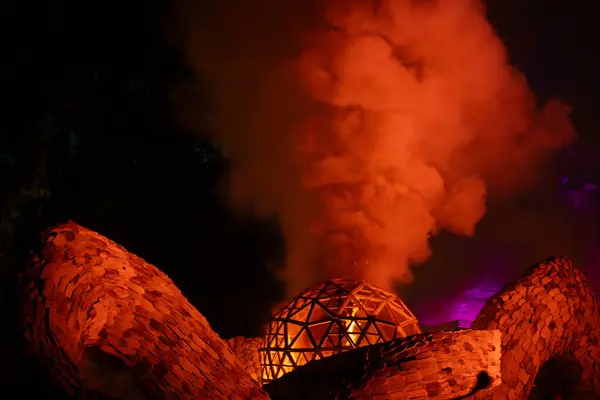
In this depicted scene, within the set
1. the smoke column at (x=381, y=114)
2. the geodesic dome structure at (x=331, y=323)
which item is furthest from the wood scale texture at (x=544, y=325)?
the smoke column at (x=381, y=114)

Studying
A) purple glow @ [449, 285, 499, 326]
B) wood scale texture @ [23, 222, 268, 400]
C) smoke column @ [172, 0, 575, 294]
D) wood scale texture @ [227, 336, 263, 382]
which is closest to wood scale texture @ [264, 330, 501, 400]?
wood scale texture @ [23, 222, 268, 400]

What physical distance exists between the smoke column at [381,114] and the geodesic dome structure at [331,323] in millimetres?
1108

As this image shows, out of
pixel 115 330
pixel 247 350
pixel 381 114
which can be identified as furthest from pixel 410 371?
pixel 381 114

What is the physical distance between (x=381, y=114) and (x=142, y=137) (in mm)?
1234

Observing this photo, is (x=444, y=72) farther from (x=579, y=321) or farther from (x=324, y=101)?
(x=579, y=321)

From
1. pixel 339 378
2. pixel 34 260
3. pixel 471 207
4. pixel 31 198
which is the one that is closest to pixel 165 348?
pixel 34 260

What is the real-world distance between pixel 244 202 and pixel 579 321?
6.19 feet

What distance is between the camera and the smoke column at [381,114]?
228 cm

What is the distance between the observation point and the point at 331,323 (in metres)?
1.17

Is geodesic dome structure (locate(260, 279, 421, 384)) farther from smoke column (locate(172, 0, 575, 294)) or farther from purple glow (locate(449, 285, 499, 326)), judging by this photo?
purple glow (locate(449, 285, 499, 326))

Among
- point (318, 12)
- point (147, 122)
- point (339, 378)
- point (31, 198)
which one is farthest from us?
point (147, 122)

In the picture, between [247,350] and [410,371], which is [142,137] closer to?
[247,350]

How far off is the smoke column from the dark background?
0.17m

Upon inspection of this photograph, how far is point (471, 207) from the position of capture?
95.8 inches
